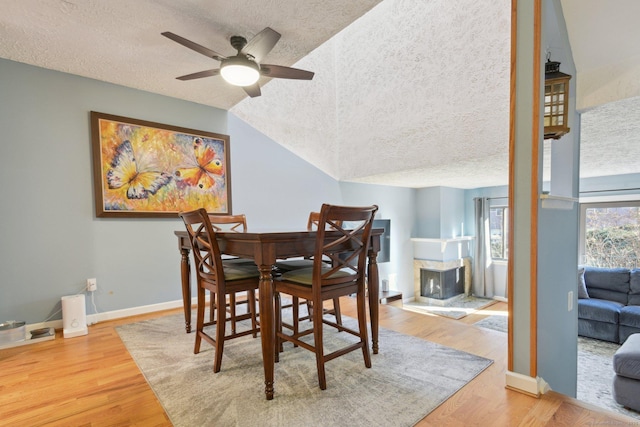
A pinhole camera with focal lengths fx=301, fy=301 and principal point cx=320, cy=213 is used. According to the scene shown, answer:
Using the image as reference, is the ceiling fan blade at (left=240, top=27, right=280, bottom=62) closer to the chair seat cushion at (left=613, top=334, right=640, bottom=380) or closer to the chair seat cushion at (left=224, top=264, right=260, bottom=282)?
the chair seat cushion at (left=224, top=264, right=260, bottom=282)

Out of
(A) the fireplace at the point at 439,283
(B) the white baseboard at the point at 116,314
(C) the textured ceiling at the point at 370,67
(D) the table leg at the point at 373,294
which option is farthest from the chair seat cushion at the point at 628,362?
(B) the white baseboard at the point at 116,314

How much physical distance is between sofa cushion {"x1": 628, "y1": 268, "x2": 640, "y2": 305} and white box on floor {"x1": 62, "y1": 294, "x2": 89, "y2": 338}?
6562 mm

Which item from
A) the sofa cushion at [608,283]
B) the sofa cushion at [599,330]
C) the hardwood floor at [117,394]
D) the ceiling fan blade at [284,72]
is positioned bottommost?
the sofa cushion at [599,330]

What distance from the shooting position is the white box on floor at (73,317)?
8.18ft

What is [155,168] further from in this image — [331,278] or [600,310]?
[600,310]

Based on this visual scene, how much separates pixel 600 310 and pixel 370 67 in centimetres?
449

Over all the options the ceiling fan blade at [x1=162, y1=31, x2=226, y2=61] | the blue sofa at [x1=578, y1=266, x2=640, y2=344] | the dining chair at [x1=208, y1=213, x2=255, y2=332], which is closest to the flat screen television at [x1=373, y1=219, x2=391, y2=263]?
the blue sofa at [x1=578, y1=266, x2=640, y2=344]

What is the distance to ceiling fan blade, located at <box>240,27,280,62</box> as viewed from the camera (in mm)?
1885

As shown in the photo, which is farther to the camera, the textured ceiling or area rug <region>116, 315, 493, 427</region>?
the textured ceiling

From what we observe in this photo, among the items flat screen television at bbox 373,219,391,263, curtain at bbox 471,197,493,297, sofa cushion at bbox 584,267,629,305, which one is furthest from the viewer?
curtain at bbox 471,197,493,297

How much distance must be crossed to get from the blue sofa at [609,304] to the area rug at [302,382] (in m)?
3.47

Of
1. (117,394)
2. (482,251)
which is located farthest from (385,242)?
(117,394)

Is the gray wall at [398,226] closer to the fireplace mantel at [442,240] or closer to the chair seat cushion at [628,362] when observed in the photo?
the fireplace mantel at [442,240]

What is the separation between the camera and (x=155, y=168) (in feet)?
10.1
